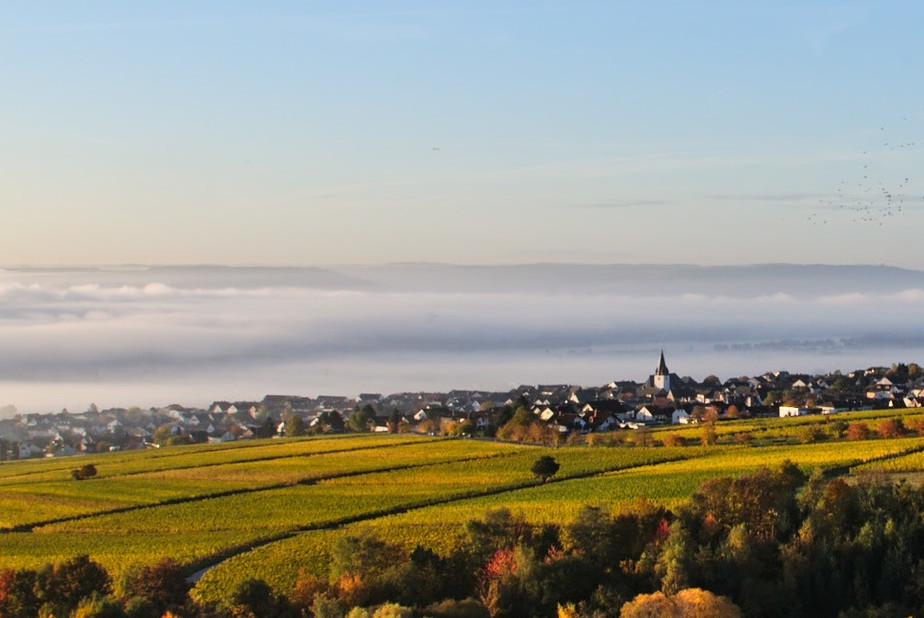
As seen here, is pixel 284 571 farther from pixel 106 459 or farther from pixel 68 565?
pixel 106 459

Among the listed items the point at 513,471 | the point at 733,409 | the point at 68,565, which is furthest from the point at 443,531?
the point at 733,409

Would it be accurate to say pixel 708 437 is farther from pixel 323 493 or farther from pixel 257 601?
pixel 257 601

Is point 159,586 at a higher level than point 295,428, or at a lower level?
lower

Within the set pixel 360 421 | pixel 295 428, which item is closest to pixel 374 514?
pixel 360 421

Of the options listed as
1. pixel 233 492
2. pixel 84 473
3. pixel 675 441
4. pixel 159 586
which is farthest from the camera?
pixel 675 441

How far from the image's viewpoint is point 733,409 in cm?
10244

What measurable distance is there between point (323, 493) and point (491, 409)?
220 ft

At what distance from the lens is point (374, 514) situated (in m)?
48.7

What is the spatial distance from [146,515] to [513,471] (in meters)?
17.7

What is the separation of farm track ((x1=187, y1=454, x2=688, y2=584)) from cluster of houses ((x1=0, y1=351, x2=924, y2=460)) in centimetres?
3193

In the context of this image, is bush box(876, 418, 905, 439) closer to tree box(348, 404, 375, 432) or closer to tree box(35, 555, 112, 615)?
tree box(35, 555, 112, 615)

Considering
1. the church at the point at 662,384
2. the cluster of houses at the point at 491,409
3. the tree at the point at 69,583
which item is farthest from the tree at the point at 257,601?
the church at the point at 662,384

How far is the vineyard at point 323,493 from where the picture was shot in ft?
139

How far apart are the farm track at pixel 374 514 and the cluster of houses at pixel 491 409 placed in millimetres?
31933
